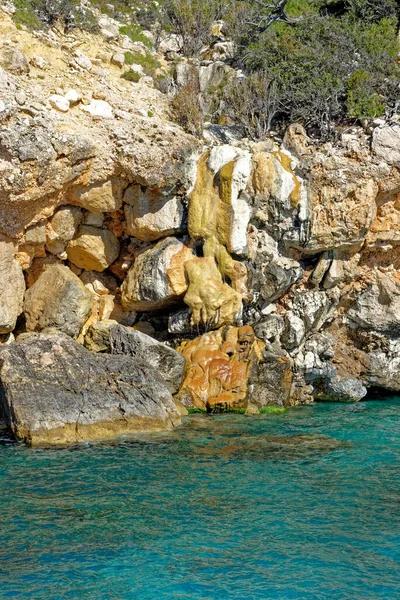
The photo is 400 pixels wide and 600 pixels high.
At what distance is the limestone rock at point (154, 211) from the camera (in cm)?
1708

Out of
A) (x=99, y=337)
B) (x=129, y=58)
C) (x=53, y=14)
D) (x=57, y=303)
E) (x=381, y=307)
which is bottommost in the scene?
(x=99, y=337)

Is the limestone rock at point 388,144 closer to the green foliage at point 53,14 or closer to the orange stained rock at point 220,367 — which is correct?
the orange stained rock at point 220,367

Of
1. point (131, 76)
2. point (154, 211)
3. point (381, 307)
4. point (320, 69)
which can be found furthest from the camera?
point (320, 69)

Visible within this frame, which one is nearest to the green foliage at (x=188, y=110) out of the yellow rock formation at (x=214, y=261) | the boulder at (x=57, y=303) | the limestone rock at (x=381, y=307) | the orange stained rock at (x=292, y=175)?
the yellow rock formation at (x=214, y=261)

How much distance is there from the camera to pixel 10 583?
7.12 meters

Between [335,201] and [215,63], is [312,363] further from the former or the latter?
[215,63]

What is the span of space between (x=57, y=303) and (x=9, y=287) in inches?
50.1

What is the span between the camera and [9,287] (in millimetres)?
16188

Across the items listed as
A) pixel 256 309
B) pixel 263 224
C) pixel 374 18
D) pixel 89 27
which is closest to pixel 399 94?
pixel 374 18

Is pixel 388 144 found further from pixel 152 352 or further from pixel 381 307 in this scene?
pixel 152 352

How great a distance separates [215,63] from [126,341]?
12.0 meters

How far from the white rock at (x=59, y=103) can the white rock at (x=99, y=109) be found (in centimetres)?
55

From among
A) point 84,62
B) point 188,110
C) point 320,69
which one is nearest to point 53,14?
point 84,62

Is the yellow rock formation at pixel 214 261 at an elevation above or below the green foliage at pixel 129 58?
below
